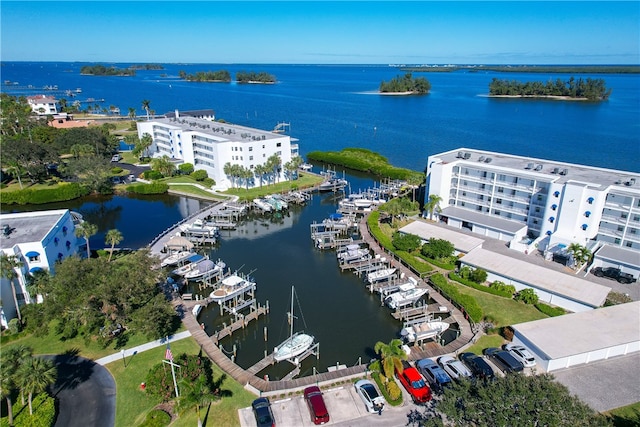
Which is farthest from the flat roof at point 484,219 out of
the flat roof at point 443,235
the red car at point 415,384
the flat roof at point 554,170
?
the red car at point 415,384

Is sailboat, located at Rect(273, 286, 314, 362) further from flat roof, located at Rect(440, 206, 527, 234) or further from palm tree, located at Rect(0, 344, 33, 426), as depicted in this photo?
flat roof, located at Rect(440, 206, 527, 234)

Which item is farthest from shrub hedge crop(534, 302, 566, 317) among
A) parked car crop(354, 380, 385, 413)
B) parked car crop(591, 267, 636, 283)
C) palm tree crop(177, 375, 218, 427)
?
palm tree crop(177, 375, 218, 427)

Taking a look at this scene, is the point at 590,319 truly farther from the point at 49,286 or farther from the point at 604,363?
the point at 49,286

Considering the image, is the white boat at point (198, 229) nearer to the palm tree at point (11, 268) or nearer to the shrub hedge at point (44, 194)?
the palm tree at point (11, 268)

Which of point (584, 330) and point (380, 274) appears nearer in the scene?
point (584, 330)

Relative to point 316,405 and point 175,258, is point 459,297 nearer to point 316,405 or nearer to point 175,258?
point 316,405

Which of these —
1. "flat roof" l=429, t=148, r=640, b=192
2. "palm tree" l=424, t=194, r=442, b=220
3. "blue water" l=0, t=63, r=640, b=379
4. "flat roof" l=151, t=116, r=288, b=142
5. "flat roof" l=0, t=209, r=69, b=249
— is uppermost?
"flat roof" l=151, t=116, r=288, b=142

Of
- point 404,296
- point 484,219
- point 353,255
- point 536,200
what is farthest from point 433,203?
point 404,296
